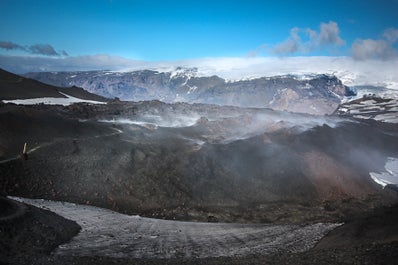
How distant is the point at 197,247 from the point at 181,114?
230ft

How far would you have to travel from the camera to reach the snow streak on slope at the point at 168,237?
18266 millimetres

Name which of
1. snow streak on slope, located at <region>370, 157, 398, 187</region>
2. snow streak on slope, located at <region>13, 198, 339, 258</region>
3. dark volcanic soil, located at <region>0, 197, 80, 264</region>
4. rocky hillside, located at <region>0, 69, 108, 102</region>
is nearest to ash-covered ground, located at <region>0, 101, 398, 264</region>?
snow streak on slope, located at <region>370, 157, 398, 187</region>

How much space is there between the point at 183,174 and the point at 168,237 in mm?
15763

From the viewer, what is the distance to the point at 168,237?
22219 millimetres

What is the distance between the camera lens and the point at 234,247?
19984 millimetres

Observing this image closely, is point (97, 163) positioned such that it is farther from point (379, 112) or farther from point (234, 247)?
point (379, 112)

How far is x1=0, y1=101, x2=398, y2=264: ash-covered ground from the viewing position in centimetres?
3086

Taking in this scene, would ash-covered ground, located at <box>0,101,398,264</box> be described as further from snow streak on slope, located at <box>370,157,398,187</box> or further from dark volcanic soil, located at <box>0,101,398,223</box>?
snow streak on slope, located at <box>370,157,398,187</box>

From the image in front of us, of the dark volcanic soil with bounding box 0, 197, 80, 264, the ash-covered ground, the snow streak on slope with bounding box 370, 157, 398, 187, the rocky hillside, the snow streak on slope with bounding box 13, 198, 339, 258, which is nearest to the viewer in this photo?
the dark volcanic soil with bounding box 0, 197, 80, 264

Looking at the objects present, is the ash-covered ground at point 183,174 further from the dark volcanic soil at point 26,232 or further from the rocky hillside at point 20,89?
the rocky hillside at point 20,89

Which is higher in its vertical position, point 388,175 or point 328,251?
point 328,251

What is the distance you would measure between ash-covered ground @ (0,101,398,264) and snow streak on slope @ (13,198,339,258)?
2793 millimetres

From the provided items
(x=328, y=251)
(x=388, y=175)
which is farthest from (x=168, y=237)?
(x=388, y=175)

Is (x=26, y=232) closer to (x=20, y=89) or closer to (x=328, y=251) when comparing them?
(x=328, y=251)
